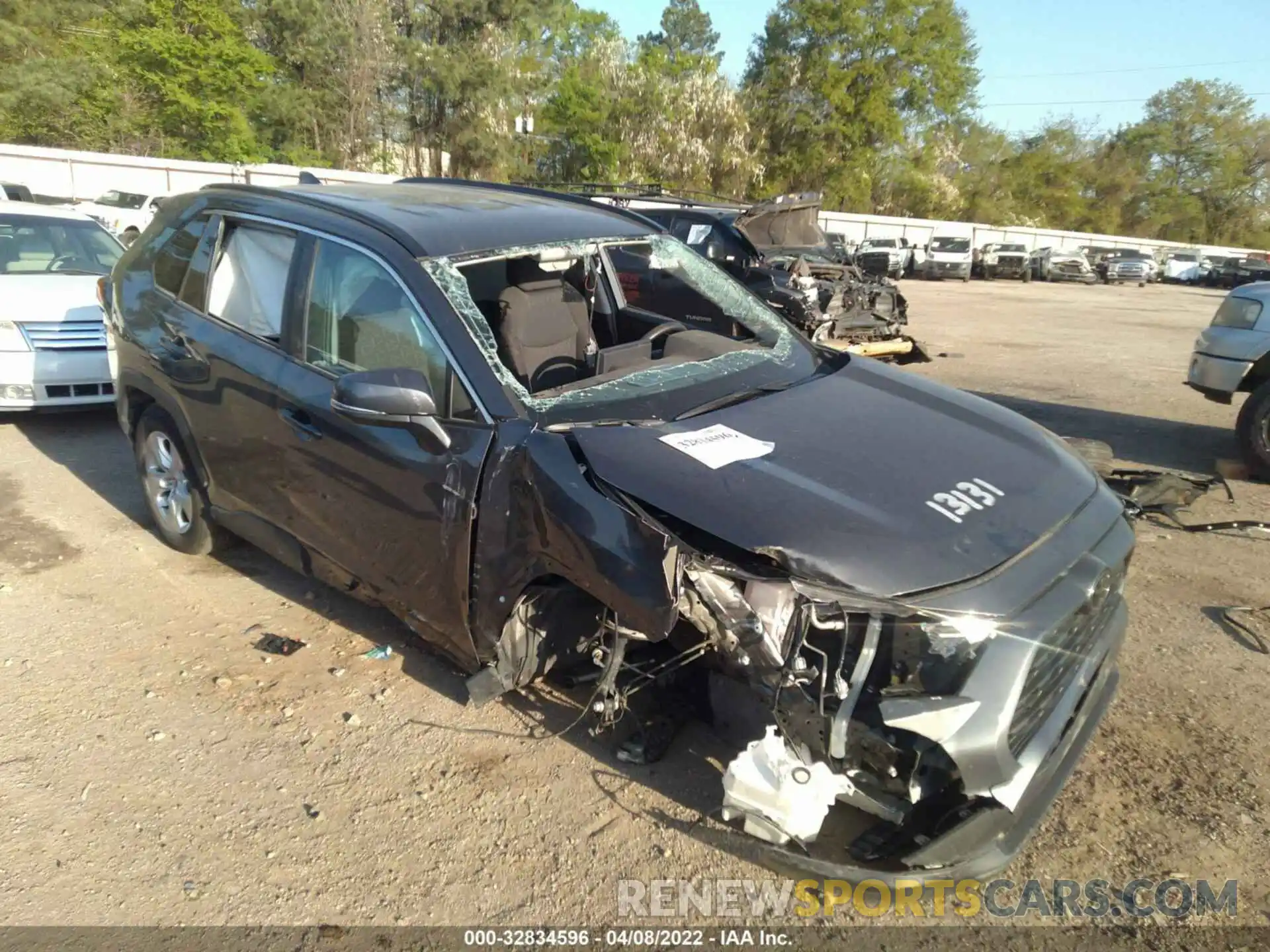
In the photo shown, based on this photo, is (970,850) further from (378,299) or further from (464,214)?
(464,214)

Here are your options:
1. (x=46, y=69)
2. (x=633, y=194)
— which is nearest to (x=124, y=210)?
A: (x=633, y=194)

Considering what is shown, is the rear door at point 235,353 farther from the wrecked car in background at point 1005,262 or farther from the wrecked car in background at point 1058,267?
the wrecked car in background at point 1058,267

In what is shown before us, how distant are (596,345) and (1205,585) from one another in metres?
3.38

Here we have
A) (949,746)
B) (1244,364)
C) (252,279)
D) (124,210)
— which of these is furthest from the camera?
(124,210)

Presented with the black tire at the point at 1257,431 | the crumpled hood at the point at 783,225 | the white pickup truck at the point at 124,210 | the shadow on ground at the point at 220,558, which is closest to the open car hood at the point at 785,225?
the crumpled hood at the point at 783,225

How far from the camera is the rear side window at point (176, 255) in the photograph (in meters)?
4.45

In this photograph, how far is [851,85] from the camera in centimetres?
4728

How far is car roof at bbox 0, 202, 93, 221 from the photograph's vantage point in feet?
26.0

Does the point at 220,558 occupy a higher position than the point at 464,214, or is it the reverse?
the point at 464,214

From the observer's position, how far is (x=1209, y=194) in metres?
62.3

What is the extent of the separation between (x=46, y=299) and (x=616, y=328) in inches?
200

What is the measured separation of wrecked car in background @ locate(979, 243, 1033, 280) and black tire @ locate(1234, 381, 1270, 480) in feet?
99.9

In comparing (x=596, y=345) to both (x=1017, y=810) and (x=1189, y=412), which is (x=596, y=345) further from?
(x=1189, y=412)

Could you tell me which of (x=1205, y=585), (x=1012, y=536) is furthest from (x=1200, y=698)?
(x=1012, y=536)
